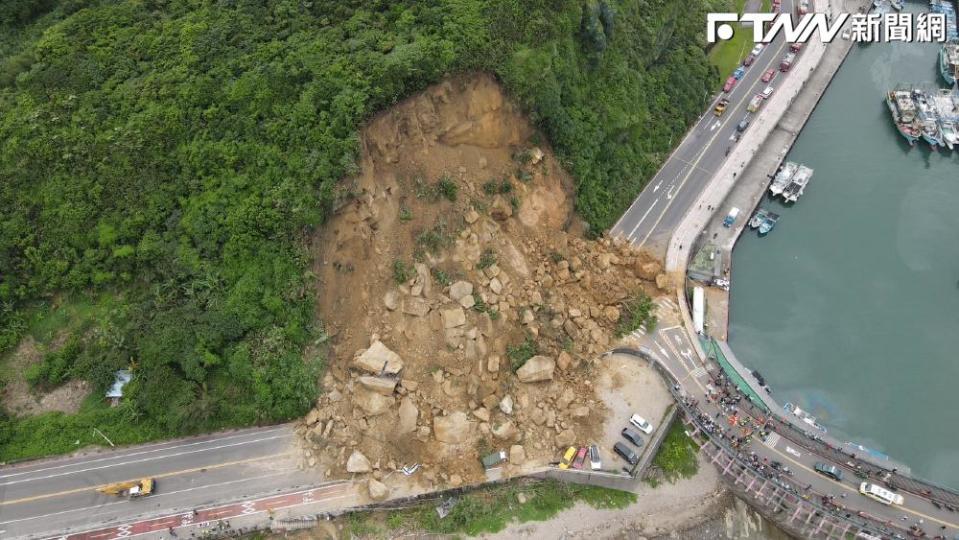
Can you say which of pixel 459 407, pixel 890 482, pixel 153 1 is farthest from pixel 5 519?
pixel 890 482

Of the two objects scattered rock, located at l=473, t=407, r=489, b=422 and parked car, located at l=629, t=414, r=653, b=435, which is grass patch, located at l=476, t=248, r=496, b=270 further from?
parked car, located at l=629, t=414, r=653, b=435

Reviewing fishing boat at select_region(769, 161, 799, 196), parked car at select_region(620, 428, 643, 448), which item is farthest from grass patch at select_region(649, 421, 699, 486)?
fishing boat at select_region(769, 161, 799, 196)

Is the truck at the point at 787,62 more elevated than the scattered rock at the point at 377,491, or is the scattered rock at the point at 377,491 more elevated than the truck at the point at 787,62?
the truck at the point at 787,62

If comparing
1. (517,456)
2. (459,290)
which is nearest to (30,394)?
(459,290)

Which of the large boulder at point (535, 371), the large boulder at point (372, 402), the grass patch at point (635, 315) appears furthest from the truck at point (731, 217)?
the large boulder at point (372, 402)

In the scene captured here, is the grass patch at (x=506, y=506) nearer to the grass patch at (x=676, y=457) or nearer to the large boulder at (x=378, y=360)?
the grass patch at (x=676, y=457)

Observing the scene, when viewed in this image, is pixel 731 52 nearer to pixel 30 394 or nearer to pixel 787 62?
pixel 787 62

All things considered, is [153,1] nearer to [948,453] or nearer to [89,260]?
[89,260]
